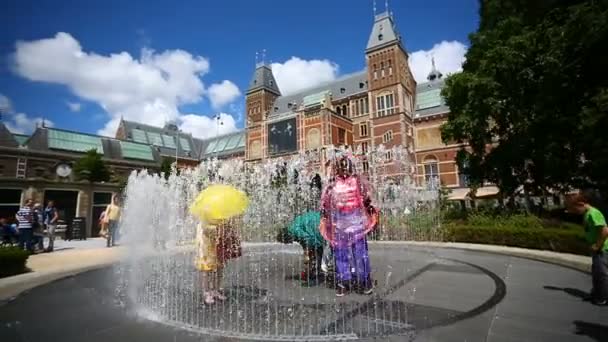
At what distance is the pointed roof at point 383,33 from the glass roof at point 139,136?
4103 centimetres

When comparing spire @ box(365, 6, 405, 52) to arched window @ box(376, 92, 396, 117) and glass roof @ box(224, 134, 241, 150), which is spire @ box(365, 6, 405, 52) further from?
glass roof @ box(224, 134, 241, 150)

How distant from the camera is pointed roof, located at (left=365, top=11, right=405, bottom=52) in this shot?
36.5m

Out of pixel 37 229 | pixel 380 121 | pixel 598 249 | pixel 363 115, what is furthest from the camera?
pixel 363 115

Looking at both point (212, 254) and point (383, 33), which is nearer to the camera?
point (212, 254)

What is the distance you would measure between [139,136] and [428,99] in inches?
1884

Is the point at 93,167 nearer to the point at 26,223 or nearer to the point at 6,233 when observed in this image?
the point at 6,233

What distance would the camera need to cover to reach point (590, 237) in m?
4.36

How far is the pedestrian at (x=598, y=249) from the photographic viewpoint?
4.14m

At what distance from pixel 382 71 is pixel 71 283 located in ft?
120

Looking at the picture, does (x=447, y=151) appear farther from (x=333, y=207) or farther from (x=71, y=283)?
(x=71, y=283)

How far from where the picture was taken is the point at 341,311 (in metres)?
4.00

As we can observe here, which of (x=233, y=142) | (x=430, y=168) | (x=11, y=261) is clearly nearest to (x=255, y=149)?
(x=233, y=142)

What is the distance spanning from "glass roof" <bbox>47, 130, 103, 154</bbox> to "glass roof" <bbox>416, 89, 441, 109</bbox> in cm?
4252

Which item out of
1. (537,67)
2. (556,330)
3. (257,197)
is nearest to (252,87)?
(257,197)
